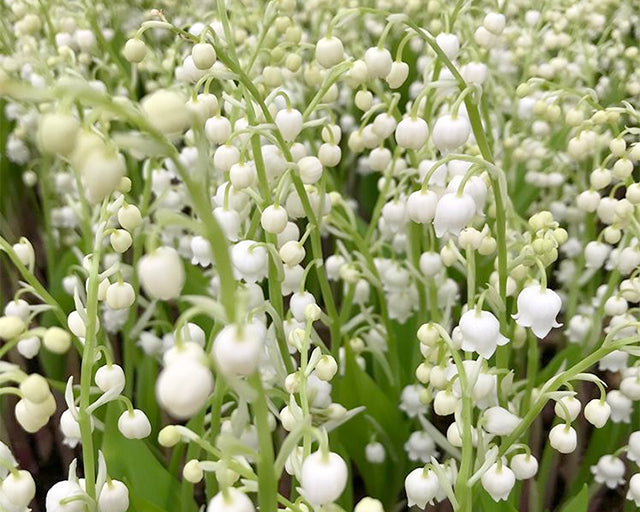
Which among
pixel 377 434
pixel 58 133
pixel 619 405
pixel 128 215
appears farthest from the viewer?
pixel 377 434

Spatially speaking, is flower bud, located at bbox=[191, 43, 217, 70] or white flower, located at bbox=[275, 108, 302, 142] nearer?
flower bud, located at bbox=[191, 43, 217, 70]

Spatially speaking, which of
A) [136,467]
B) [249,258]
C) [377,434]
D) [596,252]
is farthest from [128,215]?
[596,252]

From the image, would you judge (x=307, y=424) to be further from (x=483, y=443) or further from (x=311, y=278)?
(x=311, y=278)

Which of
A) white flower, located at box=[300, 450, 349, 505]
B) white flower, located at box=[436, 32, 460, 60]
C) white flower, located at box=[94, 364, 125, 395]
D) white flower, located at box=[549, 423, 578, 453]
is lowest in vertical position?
white flower, located at box=[549, 423, 578, 453]

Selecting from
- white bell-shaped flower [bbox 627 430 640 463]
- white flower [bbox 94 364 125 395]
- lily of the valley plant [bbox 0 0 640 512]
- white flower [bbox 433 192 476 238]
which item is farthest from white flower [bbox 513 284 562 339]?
white flower [bbox 94 364 125 395]

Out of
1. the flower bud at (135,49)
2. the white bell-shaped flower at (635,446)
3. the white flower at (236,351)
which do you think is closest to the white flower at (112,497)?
the white flower at (236,351)

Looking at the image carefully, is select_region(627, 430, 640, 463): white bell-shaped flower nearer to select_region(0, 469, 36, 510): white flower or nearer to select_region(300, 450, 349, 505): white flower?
select_region(300, 450, 349, 505): white flower

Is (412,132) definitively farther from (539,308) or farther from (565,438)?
(565,438)
